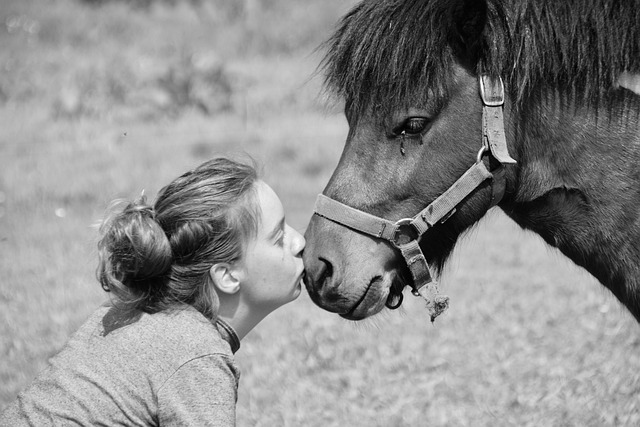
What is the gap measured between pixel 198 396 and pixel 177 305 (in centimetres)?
34

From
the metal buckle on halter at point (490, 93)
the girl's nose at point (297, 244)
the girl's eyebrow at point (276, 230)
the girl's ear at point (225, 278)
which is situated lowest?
the girl's nose at point (297, 244)

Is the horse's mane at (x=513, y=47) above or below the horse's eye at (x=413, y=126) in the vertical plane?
above

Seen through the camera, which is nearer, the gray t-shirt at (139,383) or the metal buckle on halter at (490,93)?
the gray t-shirt at (139,383)

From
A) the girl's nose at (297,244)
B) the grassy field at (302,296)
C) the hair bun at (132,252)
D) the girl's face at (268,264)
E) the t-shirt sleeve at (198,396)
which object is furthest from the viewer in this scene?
the grassy field at (302,296)

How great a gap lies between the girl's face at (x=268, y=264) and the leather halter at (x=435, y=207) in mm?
169

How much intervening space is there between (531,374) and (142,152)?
6.63 metres

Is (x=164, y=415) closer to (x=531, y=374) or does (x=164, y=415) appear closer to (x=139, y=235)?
(x=139, y=235)

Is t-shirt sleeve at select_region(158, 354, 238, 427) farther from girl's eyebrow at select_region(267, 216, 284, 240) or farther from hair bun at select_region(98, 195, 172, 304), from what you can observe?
girl's eyebrow at select_region(267, 216, 284, 240)

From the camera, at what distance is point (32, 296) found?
544 cm

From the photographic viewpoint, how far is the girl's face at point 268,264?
2.58 meters

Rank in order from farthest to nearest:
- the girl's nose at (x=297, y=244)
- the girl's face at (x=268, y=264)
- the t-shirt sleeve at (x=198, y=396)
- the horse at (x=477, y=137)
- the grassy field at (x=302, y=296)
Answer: the grassy field at (x=302, y=296) < the girl's nose at (x=297, y=244) < the girl's face at (x=268, y=264) < the horse at (x=477, y=137) < the t-shirt sleeve at (x=198, y=396)

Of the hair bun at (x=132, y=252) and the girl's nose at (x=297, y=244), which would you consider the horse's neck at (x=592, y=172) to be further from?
the hair bun at (x=132, y=252)

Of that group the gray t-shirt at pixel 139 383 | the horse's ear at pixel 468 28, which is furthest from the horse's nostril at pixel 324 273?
the horse's ear at pixel 468 28

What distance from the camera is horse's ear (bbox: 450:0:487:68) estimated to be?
8.21ft
